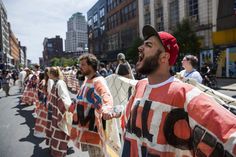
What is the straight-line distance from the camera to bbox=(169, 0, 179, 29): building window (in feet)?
97.7

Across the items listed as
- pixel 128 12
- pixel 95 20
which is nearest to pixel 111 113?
pixel 128 12

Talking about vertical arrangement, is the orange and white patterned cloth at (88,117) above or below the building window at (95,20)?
below

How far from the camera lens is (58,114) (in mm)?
5270

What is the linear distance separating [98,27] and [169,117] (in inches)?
2414

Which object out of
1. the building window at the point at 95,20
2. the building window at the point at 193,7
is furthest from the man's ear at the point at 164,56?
the building window at the point at 95,20

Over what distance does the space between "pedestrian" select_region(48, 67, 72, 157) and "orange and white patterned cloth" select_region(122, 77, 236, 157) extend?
3.07 meters

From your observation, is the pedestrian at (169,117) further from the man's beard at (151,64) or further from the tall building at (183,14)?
the tall building at (183,14)

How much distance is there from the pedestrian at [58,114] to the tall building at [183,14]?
2206 cm

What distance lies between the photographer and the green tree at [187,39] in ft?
77.3

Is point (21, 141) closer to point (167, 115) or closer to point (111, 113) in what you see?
→ point (111, 113)

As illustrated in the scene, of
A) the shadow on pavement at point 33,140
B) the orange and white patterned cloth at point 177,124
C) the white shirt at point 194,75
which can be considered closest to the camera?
the orange and white patterned cloth at point 177,124

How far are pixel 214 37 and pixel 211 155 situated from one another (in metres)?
24.7

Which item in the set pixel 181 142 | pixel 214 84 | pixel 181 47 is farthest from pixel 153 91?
pixel 181 47

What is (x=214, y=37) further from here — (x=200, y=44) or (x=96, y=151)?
(x=96, y=151)
